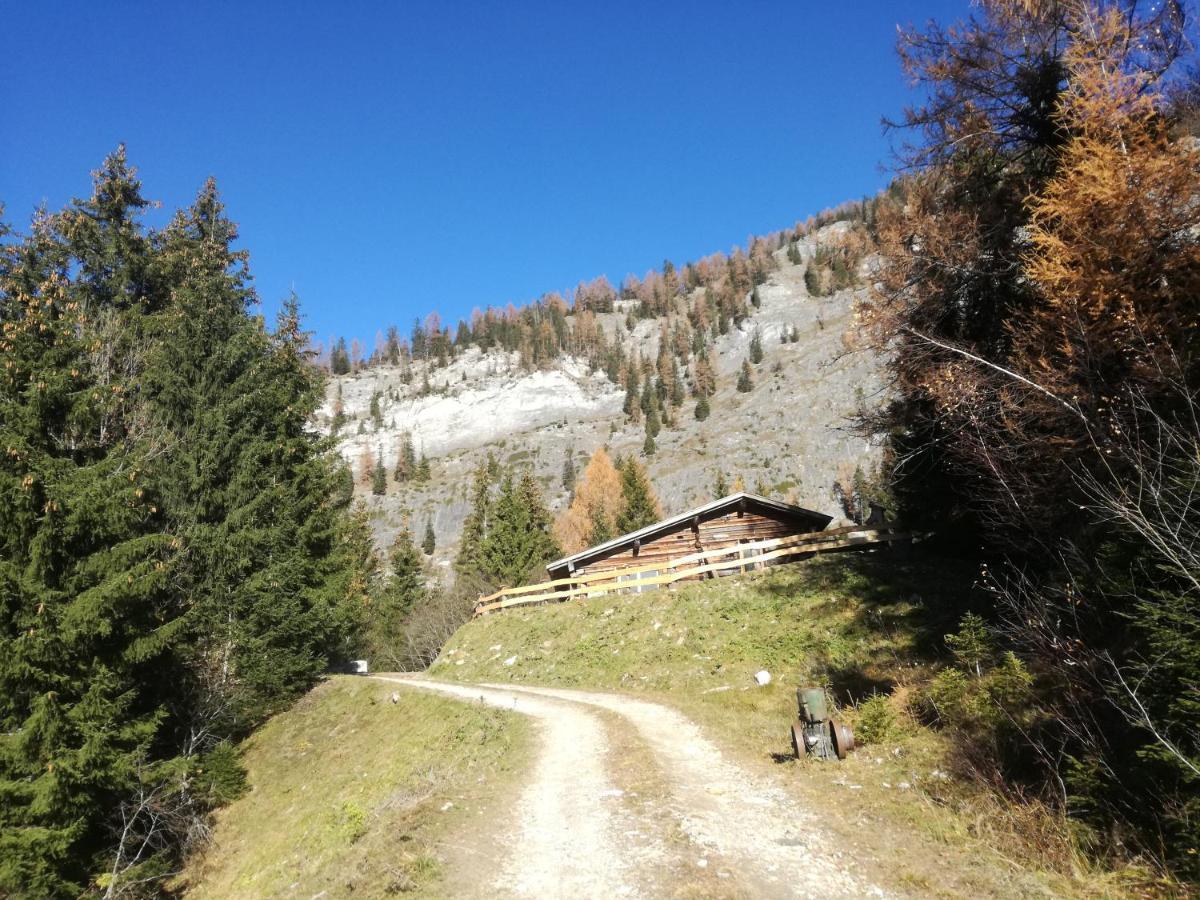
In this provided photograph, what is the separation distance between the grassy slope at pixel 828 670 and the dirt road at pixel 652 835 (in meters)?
0.68

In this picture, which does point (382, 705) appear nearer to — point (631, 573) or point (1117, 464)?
point (631, 573)

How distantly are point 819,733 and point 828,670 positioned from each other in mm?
5217

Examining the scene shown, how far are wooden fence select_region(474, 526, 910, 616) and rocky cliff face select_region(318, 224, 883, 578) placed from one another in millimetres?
54396

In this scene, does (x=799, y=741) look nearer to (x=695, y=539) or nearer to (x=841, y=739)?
(x=841, y=739)

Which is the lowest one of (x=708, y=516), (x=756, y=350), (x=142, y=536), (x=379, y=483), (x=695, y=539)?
(x=695, y=539)

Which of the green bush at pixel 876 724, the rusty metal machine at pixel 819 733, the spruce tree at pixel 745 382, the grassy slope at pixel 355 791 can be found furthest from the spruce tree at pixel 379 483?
the green bush at pixel 876 724

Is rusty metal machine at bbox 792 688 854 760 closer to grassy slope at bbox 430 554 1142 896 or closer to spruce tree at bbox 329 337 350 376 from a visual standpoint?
grassy slope at bbox 430 554 1142 896

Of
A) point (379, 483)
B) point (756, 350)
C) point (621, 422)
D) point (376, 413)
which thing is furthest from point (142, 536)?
point (376, 413)

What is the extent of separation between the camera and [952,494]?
1753cm

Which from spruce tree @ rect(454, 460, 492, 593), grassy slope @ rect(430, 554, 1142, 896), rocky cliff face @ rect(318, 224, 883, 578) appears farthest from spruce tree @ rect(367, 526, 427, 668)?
rocky cliff face @ rect(318, 224, 883, 578)

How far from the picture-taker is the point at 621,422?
144 metres

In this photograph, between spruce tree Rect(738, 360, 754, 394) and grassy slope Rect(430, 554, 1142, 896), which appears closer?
grassy slope Rect(430, 554, 1142, 896)

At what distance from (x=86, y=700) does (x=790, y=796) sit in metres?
13.3

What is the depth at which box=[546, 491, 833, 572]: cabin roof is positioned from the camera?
29547 mm
